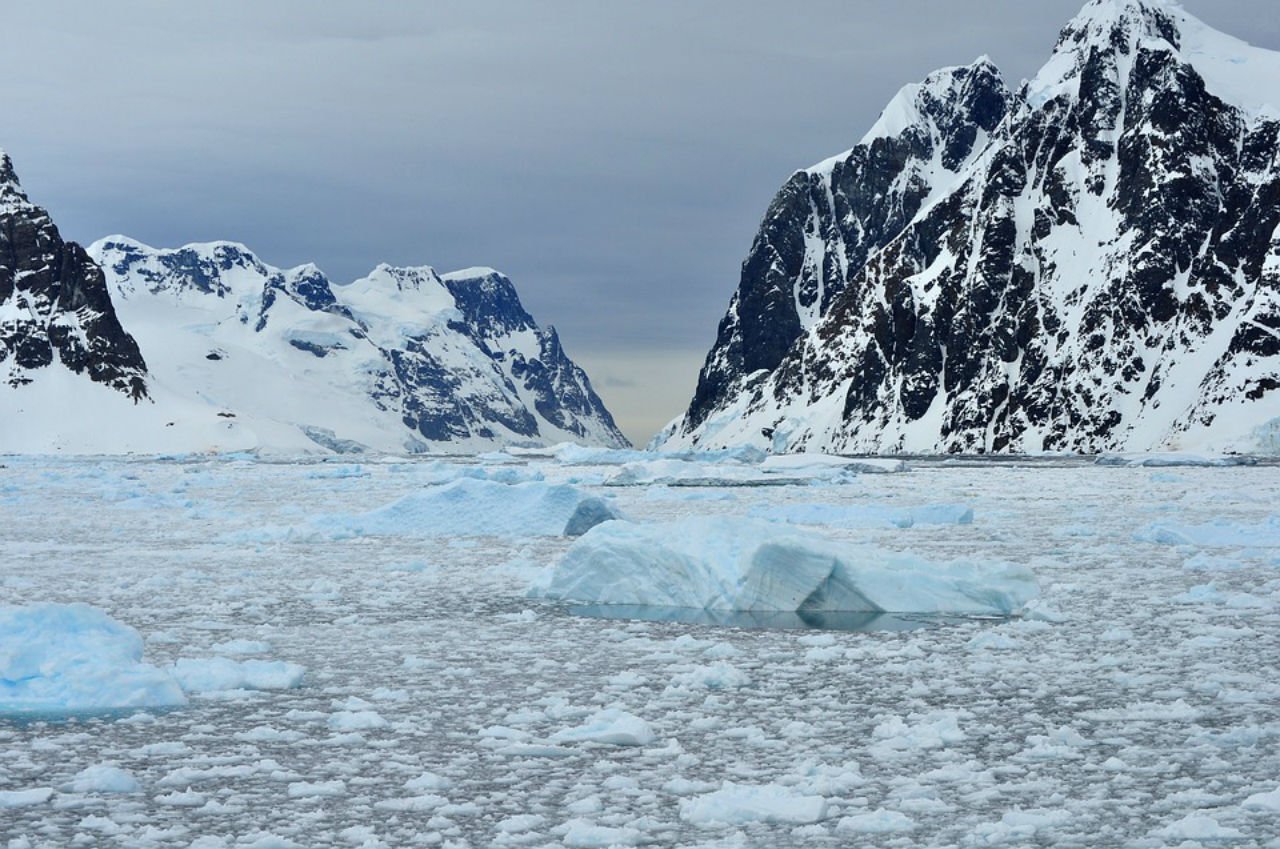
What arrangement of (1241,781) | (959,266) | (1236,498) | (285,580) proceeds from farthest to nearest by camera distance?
1. (959,266)
2. (1236,498)
3. (285,580)
4. (1241,781)

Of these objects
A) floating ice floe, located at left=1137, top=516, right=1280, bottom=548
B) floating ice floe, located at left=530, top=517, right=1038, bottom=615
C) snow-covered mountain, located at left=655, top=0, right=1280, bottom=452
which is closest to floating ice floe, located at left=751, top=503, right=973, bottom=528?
floating ice floe, located at left=1137, top=516, right=1280, bottom=548

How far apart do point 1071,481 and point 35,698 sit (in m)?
58.0

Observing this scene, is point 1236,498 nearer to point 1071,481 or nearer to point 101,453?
point 1071,481

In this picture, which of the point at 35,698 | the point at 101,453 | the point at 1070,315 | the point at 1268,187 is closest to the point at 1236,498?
the point at 35,698

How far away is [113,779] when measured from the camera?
30.7ft

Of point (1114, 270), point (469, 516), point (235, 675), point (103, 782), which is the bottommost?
point (103, 782)

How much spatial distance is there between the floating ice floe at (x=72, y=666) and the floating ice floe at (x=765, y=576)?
7.91m

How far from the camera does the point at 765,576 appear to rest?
1869 cm

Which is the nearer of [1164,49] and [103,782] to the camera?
[103,782]

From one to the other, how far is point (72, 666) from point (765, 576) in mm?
9578

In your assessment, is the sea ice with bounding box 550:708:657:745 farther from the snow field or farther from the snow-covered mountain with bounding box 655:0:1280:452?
the snow-covered mountain with bounding box 655:0:1280:452

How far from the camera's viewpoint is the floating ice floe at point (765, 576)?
18531mm

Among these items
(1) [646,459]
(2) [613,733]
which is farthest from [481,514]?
(1) [646,459]

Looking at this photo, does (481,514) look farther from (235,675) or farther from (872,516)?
(235,675)
